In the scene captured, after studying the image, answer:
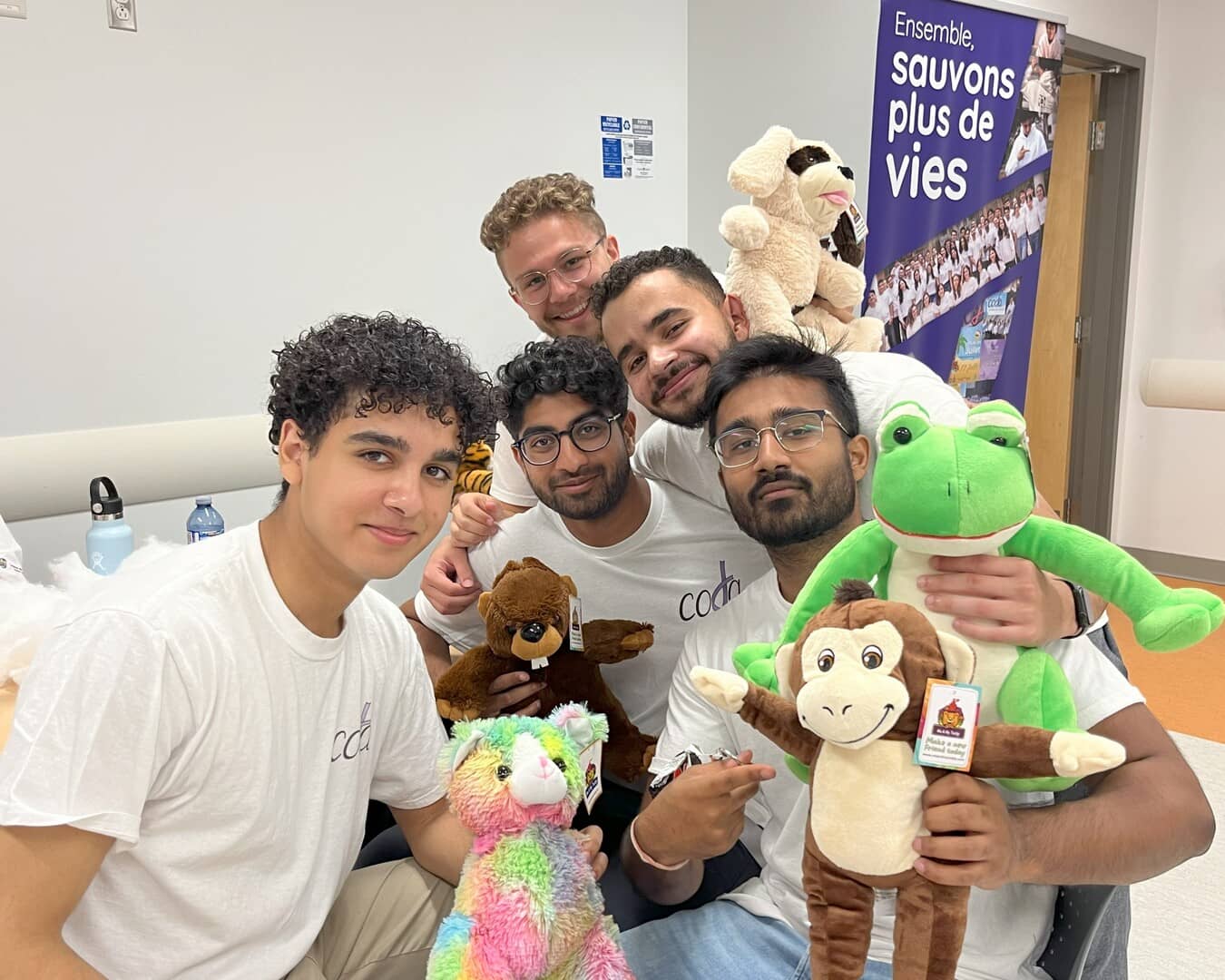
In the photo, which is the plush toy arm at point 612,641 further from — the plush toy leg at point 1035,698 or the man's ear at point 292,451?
the plush toy leg at point 1035,698

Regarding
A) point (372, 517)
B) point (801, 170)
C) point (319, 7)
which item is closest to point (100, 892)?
point (372, 517)

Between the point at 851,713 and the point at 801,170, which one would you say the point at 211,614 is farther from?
the point at 801,170

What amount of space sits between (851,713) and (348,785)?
80 cm

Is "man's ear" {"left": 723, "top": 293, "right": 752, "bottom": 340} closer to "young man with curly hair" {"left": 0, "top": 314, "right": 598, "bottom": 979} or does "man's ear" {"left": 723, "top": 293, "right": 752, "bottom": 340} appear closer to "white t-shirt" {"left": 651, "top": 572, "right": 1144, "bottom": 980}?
"white t-shirt" {"left": 651, "top": 572, "right": 1144, "bottom": 980}

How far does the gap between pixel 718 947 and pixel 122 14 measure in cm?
257

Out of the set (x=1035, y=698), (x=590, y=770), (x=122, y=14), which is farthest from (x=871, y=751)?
(x=122, y=14)

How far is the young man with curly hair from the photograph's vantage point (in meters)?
1.07

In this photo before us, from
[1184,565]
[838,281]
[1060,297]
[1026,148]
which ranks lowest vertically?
[1184,565]

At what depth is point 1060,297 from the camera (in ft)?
17.0

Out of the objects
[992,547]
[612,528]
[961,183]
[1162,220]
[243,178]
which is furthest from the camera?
[1162,220]

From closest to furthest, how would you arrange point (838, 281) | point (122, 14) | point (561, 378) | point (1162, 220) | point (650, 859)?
point (650, 859) < point (561, 378) < point (838, 281) < point (122, 14) < point (1162, 220)

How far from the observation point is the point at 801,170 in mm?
2084

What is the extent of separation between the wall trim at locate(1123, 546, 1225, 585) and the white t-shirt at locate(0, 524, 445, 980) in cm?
457

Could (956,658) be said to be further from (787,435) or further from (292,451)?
(292,451)
